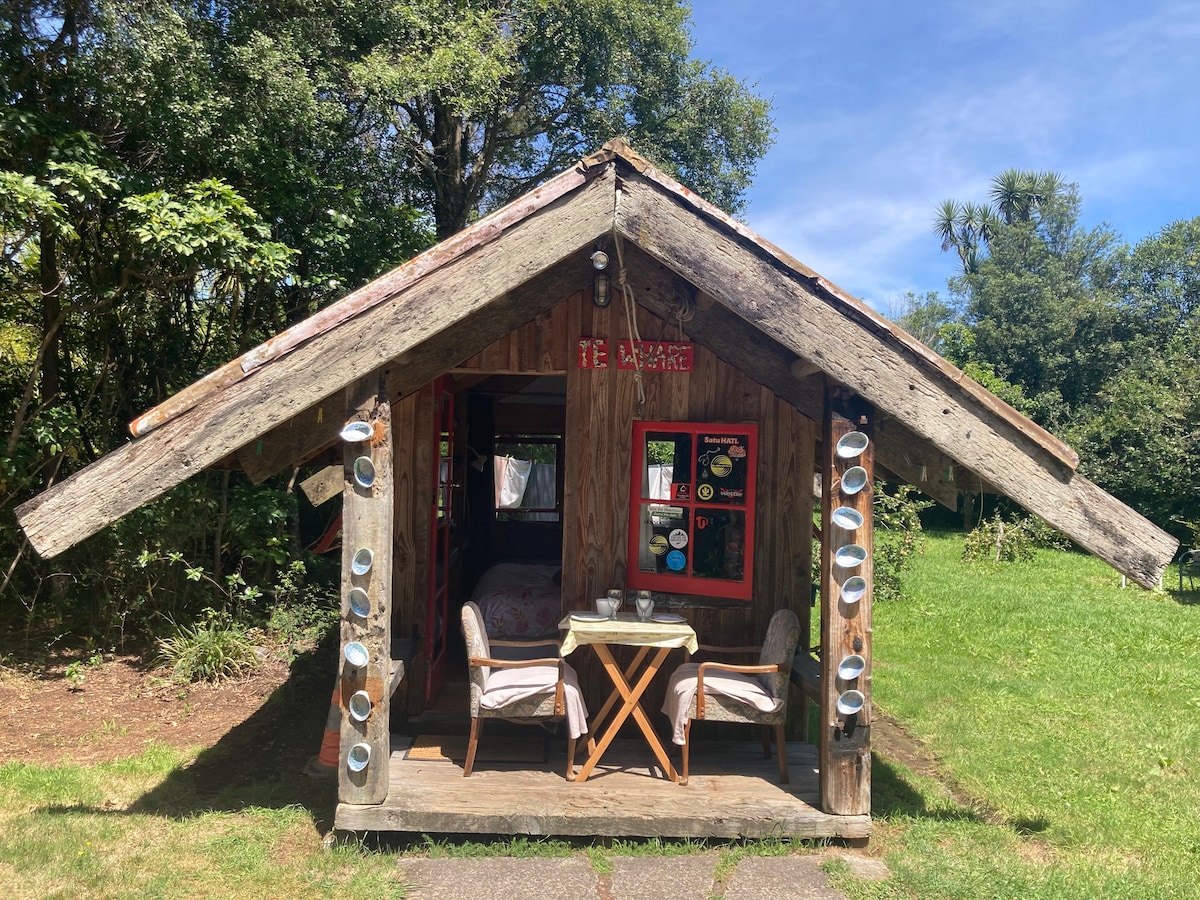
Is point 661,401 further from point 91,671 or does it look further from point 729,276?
point 91,671

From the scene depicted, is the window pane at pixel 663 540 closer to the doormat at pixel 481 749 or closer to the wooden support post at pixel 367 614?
the doormat at pixel 481 749

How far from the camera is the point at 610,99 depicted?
13070 millimetres

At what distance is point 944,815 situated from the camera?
12.8ft

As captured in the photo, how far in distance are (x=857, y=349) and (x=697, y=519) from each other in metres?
1.70

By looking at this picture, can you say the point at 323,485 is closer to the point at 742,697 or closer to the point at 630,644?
the point at 630,644

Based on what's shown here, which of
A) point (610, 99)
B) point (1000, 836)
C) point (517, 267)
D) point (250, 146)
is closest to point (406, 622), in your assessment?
point (517, 267)

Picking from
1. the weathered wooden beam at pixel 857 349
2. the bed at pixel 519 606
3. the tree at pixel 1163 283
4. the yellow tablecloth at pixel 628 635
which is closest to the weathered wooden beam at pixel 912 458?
the weathered wooden beam at pixel 857 349

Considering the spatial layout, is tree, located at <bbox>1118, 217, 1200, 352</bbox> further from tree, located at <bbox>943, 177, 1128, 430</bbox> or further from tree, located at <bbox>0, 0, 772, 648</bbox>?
tree, located at <bbox>0, 0, 772, 648</bbox>

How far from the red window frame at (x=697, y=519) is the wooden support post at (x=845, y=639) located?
1.11m

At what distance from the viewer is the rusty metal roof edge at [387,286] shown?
10.1 ft

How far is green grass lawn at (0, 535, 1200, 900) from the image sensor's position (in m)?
3.19

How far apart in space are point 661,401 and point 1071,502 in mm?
2284

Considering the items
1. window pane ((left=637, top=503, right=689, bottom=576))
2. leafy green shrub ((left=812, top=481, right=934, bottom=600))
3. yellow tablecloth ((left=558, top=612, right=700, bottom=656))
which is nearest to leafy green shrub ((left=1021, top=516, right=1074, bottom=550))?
leafy green shrub ((left=812, top=481, right=934, bottom=600))

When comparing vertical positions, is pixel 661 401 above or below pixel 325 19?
below
